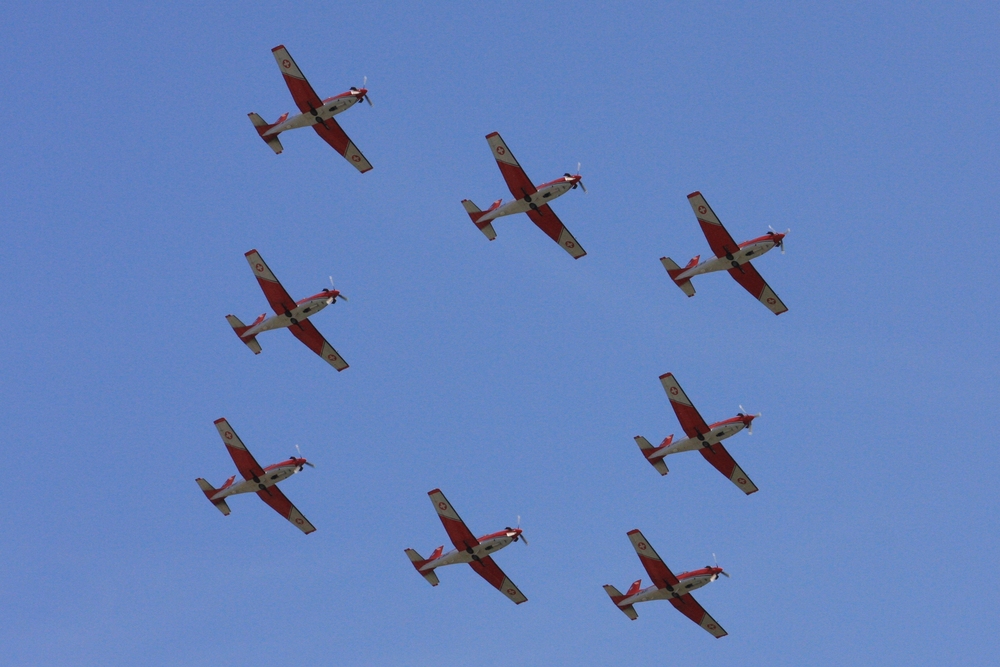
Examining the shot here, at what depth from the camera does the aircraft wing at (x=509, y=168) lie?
8938 cm

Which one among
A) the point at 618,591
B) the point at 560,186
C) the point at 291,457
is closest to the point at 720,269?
the point at 560,186

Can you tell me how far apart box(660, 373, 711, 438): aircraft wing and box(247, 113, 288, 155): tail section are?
26.6 metres

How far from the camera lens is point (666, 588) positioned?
300ft

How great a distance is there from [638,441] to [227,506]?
25292mm

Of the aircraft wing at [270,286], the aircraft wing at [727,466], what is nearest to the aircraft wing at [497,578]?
the aircraft wing at [727,466]

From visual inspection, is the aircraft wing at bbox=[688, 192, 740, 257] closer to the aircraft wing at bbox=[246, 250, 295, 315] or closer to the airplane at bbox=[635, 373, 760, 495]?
the airplane at bbox=[635, 373, 760, 495]

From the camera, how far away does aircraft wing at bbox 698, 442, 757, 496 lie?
301ft

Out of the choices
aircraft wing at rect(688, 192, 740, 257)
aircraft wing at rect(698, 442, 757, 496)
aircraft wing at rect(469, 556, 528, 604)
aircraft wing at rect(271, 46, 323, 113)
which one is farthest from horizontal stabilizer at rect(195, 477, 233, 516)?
aircraft wing at rect(688, 192, 740, 257)

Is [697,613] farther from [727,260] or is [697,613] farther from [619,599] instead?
[727,260]

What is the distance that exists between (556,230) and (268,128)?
1823 cm

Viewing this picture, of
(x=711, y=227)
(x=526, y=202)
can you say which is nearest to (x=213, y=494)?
(x=526, y=202)

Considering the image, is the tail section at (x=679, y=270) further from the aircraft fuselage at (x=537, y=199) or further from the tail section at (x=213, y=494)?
the tail section at (x=213, y=494)

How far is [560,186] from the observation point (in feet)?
293

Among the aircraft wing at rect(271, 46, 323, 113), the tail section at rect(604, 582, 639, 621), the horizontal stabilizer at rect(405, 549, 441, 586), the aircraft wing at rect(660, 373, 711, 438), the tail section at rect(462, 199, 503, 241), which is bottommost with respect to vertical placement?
the horizontal stabilizer at rect(405, 549, 441, 586)
